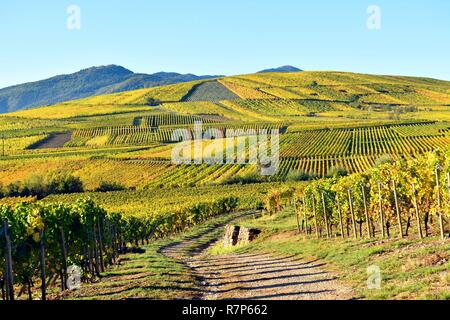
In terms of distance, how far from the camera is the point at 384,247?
2395cm

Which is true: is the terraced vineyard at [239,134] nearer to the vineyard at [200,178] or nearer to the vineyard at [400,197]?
the vineyard at [200,178]

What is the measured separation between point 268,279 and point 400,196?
11.7m

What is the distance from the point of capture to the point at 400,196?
31250 millimetres

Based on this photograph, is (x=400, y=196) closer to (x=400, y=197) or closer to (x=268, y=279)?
(x=400, y=197)

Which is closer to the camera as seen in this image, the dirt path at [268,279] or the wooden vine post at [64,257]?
the dirt path at [268,279]

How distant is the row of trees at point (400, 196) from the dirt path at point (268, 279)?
503cm

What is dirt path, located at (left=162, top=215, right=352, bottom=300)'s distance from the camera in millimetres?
18722

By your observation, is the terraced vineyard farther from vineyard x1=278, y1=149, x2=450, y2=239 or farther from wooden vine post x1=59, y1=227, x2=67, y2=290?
wooden vine post x1=59, y1=227, x2=67, y2=290

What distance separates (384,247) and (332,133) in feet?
384

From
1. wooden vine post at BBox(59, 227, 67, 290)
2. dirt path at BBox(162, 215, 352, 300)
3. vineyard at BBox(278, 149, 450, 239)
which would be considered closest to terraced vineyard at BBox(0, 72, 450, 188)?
vineyard at BBox(278, 149, 450, 239)

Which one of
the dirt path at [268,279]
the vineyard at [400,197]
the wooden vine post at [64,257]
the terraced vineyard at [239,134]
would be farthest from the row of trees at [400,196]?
the terraced vineyard at [239,134]

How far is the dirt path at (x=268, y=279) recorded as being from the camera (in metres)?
18.7

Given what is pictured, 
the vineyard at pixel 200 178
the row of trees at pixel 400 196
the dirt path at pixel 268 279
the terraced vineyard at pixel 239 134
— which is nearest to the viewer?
the dirt path at pixel 268 279
